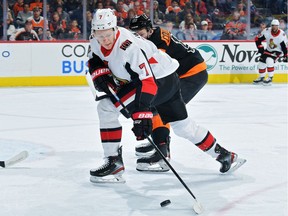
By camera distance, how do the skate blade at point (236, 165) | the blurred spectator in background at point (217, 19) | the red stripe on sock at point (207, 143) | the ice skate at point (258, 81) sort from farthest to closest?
the blurred spectator in background at point (217, 19) → the ice skate at point (258, 81) → the skate blade at point (236, 165) → the red stripe on sock at point (207, 143)

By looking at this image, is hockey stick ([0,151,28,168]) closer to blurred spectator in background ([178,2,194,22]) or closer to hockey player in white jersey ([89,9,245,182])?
hockey player in white jersey ([89,9,245,182])

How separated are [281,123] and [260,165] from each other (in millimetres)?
2140

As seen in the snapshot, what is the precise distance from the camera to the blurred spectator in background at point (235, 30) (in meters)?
11.2

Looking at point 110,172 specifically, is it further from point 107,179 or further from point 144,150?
point 144,150

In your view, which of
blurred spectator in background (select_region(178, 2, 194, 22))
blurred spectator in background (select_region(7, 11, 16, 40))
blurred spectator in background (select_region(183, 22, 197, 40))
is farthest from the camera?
blurred spectator in background (select_region(178, 2, 194, 22))

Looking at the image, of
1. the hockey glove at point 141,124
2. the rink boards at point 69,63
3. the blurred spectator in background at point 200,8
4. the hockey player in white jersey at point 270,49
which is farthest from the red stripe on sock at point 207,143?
the blurred spectator in background at point 200,8

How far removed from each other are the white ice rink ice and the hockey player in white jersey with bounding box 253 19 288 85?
3438mm

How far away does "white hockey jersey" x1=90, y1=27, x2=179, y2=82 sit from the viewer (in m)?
3.38

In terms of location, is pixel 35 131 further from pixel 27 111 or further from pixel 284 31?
pixel 284 31

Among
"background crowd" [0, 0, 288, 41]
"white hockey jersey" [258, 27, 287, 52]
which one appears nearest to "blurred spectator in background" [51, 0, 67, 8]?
"background crowd" [0, 0, 288, 41]

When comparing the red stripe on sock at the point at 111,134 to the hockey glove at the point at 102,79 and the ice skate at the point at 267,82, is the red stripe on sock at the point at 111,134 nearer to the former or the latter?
the hockey glove at the point at 102,79

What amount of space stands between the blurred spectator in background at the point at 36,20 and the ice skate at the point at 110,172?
22.6 ft

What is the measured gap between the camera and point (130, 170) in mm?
4023

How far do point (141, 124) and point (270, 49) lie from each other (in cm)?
782
